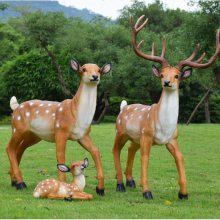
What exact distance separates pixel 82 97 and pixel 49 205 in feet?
6.27

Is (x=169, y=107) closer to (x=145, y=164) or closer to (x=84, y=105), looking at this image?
(x=145, y=164)

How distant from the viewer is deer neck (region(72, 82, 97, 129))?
8.77 meters

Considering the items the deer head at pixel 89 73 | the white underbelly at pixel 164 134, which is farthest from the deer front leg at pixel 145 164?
the deer head at pixel 89 73

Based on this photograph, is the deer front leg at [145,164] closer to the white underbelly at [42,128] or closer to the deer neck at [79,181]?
the deer neck at [79,181]

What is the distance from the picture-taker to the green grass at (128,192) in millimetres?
7227

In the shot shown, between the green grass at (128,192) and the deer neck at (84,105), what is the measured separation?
1149 millimetres

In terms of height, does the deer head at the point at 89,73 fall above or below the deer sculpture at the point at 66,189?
above

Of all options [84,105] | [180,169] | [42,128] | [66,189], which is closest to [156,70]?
[84,105]

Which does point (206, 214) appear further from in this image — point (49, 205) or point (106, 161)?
point (106, 161)

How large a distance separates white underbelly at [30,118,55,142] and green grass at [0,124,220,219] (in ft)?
2.94

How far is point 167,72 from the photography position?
331 inches

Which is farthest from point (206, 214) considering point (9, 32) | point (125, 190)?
point (9, 32)

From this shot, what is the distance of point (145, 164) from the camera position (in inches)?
337

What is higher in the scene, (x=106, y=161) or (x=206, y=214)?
(x=206, y=214)
